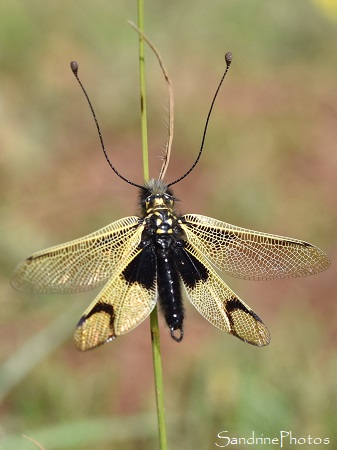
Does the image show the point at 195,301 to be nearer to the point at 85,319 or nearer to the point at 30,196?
the point at 85,319

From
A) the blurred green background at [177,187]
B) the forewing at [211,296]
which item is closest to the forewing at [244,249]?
the forewing at [211,296]

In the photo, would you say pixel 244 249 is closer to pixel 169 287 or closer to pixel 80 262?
pixel 169 287

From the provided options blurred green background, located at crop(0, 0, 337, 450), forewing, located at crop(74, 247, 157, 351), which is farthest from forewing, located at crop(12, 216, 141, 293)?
blurred green background, located at crop(0, 0, 337, 450)

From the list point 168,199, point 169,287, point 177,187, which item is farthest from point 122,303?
point 177,187

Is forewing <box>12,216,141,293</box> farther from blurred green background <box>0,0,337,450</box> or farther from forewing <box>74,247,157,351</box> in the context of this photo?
blurred green background <box>0,0,337,450</box>

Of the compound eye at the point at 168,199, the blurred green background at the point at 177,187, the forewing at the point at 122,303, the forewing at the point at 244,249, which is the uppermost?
the blurred green background at the point at 177,187

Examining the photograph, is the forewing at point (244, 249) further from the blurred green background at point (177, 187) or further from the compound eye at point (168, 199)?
the blurred green background at point (177, 187)
